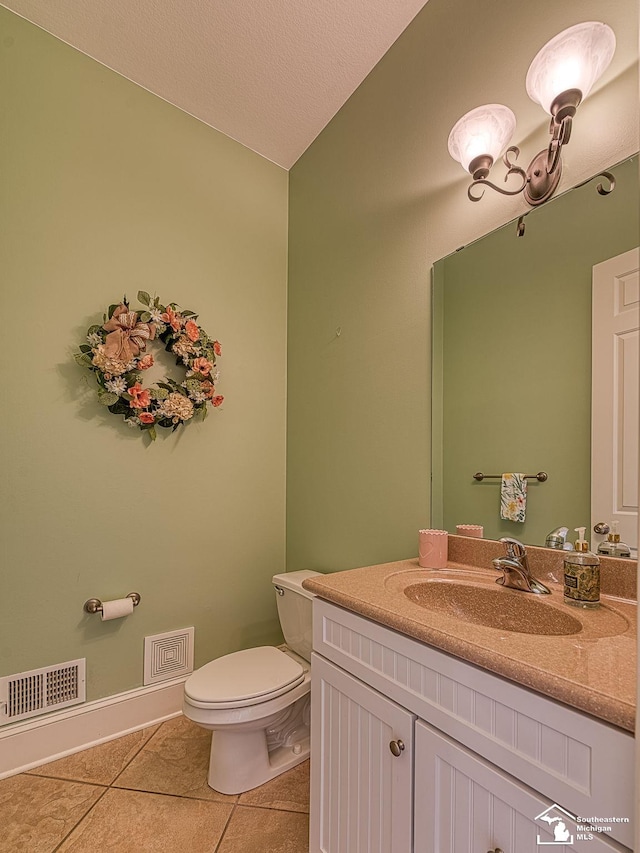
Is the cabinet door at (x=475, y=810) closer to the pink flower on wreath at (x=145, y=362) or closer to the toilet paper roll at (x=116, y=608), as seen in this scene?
the toilet paper roll at (x=116, y=608)

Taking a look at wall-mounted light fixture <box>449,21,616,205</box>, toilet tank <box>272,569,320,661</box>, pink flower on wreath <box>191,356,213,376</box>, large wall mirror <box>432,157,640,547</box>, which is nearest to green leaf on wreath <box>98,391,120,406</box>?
pink flower on wreath <box>191,356,213,376</box>

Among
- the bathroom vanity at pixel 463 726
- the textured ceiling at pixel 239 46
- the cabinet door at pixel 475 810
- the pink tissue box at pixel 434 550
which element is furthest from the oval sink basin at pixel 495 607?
the textured ceiling at pixel 239 46

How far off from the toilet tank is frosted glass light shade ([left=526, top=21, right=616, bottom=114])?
182cm

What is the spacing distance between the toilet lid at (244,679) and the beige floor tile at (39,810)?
0.51 meters

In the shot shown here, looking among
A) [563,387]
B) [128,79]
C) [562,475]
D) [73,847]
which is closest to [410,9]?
[128,79]

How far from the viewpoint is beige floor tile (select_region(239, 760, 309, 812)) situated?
145cm

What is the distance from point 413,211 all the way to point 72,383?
156 cm

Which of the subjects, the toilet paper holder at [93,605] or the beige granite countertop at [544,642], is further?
the toilet paper holder at [93,605]

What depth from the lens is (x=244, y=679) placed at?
1557 mm

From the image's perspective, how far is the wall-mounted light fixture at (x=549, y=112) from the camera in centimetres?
103

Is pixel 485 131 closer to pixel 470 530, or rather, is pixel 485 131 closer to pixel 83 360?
pixel 470 530

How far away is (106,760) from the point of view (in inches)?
65.2

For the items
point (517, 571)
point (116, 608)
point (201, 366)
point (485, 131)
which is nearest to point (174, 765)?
point (116, 608)

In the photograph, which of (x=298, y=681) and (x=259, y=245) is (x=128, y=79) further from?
(x=298, y=681)
